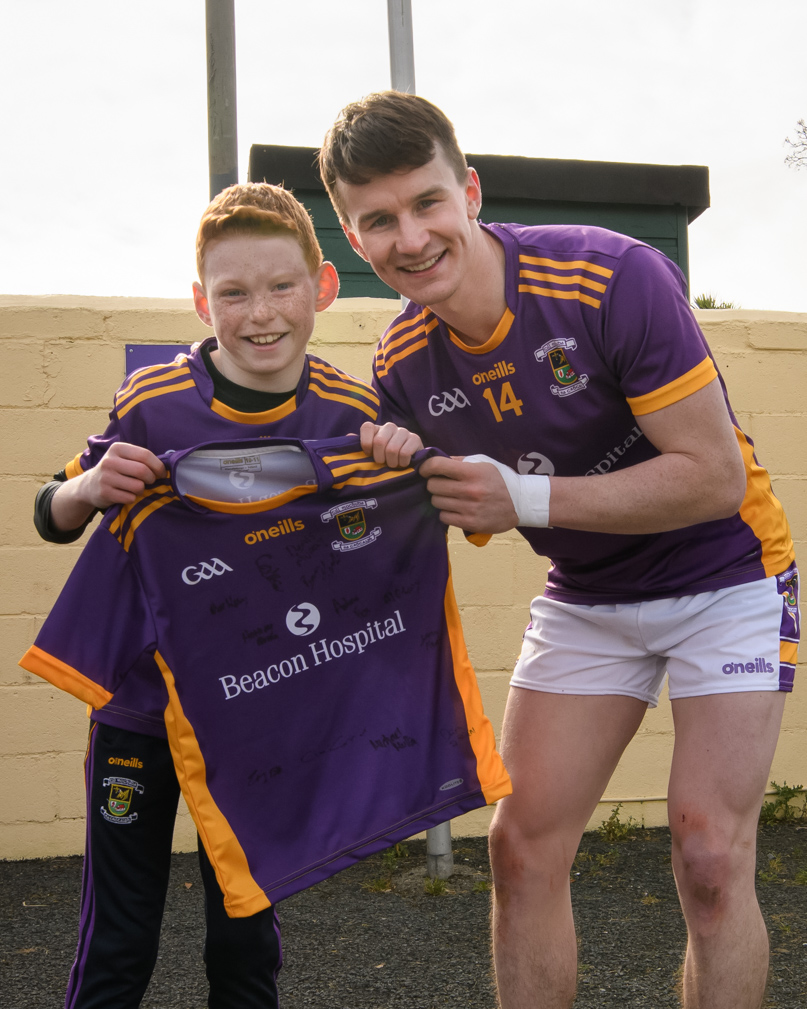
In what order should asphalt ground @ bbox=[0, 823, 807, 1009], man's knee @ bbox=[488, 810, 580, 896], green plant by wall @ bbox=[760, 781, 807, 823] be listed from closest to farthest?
man's knee @ bbox=[488, 810, 580, 896] → asphalt ground @ bbox=[0, 823, 807, 1009] → green plant by wall @ bbox=[760, 781, 807, 823]

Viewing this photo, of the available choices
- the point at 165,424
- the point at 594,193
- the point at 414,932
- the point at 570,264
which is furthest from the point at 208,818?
the point at 594,193

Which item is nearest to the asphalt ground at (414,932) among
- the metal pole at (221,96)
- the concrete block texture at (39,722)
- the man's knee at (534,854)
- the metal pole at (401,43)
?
the concrete block texture at (39,722)

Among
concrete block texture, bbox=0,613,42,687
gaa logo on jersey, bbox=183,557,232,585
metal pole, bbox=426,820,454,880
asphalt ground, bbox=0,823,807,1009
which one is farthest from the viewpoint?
concrete block texture, bbox=0,613,42,687

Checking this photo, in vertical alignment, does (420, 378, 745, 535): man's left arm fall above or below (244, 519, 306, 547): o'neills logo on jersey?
above

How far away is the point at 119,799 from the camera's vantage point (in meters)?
1.70

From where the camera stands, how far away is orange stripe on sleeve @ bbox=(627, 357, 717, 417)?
5.87ft

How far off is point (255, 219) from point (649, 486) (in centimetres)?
94

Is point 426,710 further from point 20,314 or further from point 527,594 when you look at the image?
point 20,314

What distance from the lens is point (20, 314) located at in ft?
11.7

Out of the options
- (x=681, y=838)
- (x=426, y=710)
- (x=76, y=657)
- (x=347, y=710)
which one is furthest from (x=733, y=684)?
(x=76, y=657)

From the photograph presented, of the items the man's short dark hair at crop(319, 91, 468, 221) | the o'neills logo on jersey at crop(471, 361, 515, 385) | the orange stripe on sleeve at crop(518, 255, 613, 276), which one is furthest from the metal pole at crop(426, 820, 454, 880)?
the man's short dark hair at crop(319, 91, 468, 221)

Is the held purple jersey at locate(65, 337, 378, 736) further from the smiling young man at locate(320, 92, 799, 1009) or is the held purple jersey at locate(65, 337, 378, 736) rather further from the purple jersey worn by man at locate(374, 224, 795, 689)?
the purple jersey worn by man at locate(374, 224, 795, 689)

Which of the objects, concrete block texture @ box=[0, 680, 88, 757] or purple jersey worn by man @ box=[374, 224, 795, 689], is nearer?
purple jersey worn by man @ box=[374, 224, 795, 689]

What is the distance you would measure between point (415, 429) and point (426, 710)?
67cm
